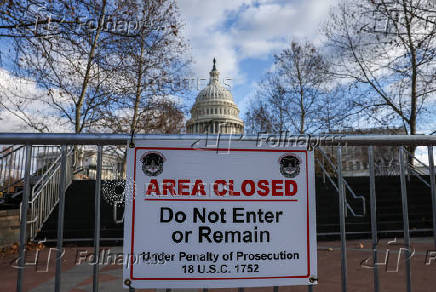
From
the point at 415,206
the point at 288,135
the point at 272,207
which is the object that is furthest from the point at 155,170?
the point at 415,206

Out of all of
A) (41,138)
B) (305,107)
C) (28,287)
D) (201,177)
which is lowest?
(28,287)

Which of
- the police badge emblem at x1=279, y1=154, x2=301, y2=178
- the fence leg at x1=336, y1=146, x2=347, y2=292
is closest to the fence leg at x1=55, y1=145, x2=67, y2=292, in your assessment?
the police badge emblem at x1=279, y1=154, x2=301, y2=178

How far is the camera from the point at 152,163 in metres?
2.13

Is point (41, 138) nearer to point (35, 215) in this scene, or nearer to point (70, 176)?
point (35, 215)

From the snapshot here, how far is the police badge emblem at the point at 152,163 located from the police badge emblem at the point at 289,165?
869mm

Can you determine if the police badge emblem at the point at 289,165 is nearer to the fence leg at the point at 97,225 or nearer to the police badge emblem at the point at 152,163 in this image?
the police badge emblem at the point at 152,163

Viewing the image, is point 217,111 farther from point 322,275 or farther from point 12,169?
point 322,275

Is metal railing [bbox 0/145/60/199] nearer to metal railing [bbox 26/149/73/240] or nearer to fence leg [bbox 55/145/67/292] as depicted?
metal railing [bbox 26/149/73/240]

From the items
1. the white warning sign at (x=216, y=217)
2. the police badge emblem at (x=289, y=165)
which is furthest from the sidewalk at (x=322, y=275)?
the police badge emblem at (x=289, y=165)

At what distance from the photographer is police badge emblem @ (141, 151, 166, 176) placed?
2115 millimetres

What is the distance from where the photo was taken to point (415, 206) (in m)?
9.93

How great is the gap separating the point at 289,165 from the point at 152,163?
3.30 feet

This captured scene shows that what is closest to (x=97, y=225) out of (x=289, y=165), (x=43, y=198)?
(x=289, y=165)

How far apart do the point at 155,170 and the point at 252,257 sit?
92cm
